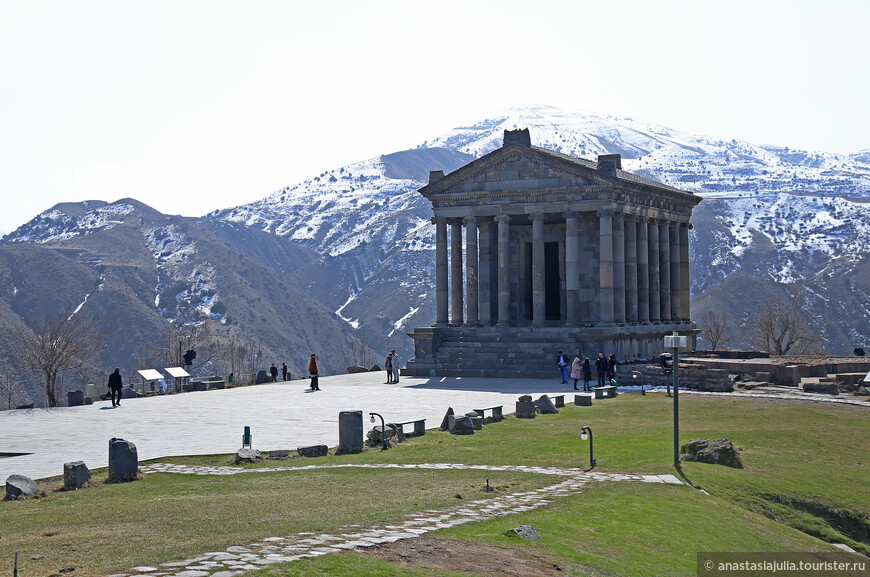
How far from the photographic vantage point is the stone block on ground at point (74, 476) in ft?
68.5

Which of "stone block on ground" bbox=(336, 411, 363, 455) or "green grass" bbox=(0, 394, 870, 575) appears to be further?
"stone block on ground" bbox=(336, 411, 363, 455)

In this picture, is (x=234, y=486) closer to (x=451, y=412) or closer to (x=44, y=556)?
(x=44, y=556)

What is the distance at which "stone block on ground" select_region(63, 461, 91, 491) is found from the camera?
20891mm

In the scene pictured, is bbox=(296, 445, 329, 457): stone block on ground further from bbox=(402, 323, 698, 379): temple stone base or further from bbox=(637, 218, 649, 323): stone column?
bbox=(637, 218, 649, 323): stone column

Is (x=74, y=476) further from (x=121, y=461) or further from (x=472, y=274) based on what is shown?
(x=472, y=274)

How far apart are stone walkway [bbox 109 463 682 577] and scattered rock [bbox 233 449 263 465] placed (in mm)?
4985

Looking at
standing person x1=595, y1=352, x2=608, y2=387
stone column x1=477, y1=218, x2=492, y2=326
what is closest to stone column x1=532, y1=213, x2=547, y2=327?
stone column x1=477, y1=218, x2=492, y2=326

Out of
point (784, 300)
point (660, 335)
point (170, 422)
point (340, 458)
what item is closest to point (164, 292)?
point (784, 300)

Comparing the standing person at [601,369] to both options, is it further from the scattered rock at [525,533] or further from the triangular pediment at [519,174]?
the scattered rock at [525,533]

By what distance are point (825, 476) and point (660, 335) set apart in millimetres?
38567

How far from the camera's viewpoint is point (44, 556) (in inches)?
506

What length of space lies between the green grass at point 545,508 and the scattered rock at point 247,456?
1.75 ft

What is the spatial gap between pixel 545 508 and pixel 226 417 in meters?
20.7

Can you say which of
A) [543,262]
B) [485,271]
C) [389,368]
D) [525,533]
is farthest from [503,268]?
[525,533]
